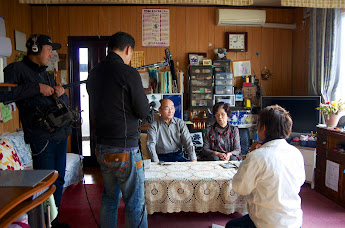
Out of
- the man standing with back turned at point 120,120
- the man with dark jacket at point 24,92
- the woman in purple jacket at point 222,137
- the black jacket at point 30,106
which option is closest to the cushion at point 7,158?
the black jacket at point 30,106

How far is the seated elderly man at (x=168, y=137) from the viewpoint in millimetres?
2873

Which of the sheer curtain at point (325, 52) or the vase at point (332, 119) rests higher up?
the sheer curtain at point (325, 52)

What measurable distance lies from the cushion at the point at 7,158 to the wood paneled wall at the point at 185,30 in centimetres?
209

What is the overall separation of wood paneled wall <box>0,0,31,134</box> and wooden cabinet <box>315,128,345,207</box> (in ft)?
12.2

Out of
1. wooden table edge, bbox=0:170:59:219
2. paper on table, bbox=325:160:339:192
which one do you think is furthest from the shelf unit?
wooden table edge, bbox=0:170:59:219

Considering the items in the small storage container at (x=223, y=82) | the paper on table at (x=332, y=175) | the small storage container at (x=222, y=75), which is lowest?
the paper on table at (x=332, y=175)

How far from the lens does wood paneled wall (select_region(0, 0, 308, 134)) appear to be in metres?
4.09

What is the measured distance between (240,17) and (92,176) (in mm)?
3095

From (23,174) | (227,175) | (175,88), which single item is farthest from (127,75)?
(175,88)

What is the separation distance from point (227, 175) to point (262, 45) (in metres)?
2.83

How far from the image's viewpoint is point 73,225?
2.35 m

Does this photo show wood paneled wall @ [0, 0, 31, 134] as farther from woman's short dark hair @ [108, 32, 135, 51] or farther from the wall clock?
the wall clock

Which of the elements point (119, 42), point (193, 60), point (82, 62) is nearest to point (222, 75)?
point (193, 60)

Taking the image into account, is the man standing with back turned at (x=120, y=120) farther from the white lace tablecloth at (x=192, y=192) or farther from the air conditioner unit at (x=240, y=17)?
the air conditioner unit at (x=240, y=17)
